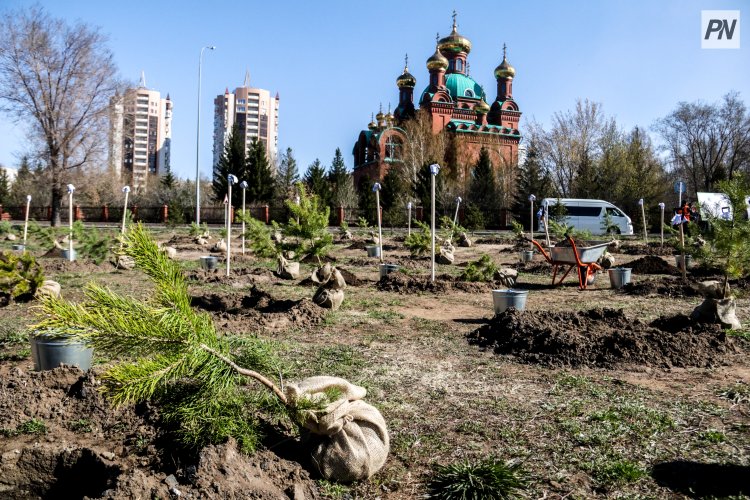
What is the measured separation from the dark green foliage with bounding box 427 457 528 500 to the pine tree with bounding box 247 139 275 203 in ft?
143

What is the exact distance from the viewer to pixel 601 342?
5363mm

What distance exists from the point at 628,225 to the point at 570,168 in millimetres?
20172

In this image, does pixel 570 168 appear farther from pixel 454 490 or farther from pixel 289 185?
pixel 454 490

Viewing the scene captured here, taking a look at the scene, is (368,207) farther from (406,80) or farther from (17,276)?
(17,276)

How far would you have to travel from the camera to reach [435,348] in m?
5.60

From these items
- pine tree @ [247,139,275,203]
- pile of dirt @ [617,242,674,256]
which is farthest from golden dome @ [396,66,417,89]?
pile of dirt @ [617,242,674,256]

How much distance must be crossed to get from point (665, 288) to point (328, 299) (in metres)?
6.07

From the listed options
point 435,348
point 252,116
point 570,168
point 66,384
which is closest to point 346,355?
point 435,348

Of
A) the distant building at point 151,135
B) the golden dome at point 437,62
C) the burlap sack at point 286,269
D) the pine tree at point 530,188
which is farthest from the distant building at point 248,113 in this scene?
the burlap sack at point 286,269

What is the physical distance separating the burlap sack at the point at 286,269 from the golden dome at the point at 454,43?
55.6m

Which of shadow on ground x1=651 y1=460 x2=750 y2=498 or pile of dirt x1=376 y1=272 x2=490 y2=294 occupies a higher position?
pile of dirt x1=376 y1=272 x2=490 y2=294

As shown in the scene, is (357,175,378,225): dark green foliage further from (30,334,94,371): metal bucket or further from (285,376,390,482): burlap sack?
(285,376,390,482): burlap sack

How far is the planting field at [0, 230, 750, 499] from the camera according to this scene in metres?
2.70

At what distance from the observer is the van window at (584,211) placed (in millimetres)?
30344
